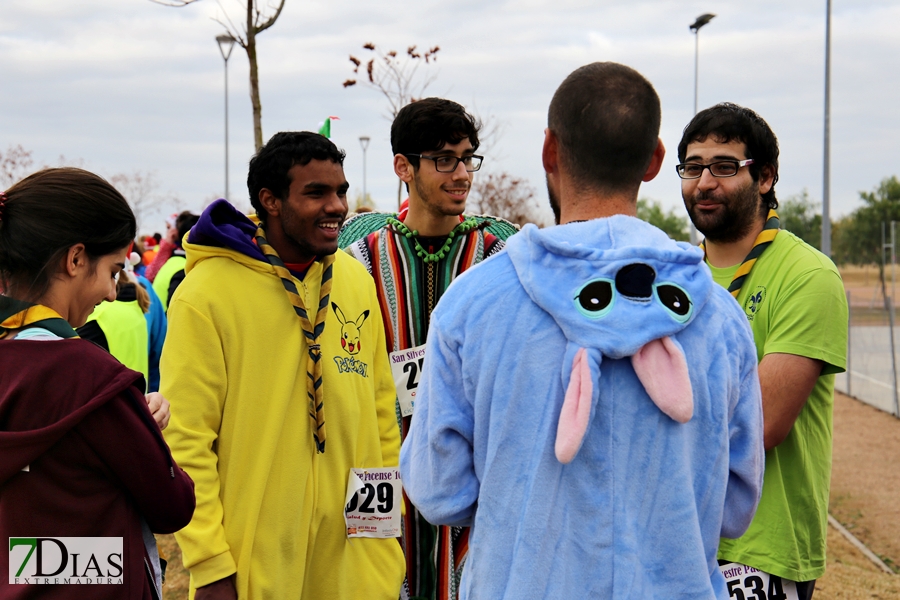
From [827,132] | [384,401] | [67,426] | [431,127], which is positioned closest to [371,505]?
[384,401]

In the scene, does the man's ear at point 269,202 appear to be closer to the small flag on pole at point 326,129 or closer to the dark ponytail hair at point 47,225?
the small flag on pole at point 326,129

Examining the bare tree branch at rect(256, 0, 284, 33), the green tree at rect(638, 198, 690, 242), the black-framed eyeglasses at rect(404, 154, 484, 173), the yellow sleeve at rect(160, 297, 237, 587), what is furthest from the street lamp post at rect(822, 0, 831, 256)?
the green tree at rect(638, 198, 690, 242)

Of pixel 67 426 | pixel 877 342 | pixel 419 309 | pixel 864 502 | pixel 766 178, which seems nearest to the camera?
pixel 67 426

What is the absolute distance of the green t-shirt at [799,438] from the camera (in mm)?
2914

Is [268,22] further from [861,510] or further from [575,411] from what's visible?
[861,510]

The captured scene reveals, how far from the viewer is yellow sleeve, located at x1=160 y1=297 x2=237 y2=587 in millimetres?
2707

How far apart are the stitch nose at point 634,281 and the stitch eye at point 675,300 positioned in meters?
0.03

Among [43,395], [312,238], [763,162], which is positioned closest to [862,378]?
[763,162]

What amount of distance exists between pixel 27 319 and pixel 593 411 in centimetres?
138

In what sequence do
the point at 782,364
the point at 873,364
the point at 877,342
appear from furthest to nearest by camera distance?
the point at 873,364 → the point at 877,342 → the point at 782,364

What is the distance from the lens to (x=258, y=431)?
9.37 ft

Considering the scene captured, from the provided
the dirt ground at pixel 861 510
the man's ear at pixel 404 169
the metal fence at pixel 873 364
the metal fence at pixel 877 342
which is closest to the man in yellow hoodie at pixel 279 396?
the man's ear at pixel 404 169

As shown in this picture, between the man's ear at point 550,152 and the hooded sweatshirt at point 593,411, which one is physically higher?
the man's ear at point 550,152

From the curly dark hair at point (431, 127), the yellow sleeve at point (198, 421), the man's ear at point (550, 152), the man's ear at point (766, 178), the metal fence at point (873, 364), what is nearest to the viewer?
the man's ear at point (550, 152)
